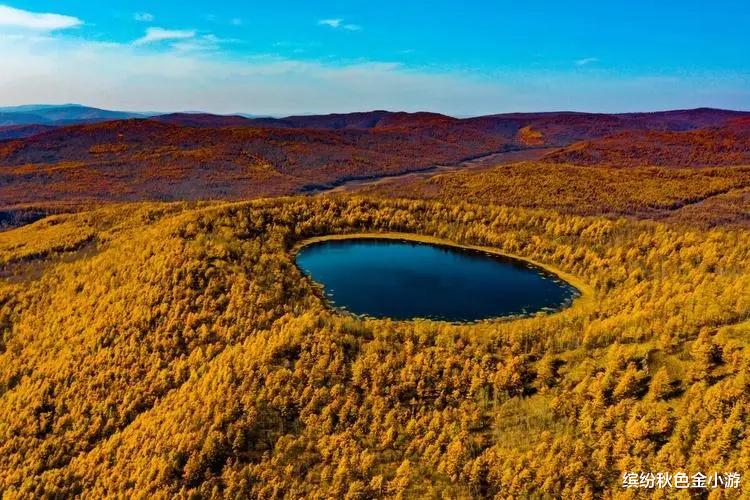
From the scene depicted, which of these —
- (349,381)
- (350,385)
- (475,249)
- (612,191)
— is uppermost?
(612,191)

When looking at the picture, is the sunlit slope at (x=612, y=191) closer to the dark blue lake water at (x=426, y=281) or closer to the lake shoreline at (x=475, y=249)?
the lake shoreline at (x=475, y=249)

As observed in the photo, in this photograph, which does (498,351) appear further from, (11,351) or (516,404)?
(11,351)

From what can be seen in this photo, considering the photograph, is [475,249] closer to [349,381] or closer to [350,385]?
[349,381]

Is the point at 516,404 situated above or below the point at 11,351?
above

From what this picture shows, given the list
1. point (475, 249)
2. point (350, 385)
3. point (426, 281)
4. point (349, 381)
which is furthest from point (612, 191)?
point (350, 385)

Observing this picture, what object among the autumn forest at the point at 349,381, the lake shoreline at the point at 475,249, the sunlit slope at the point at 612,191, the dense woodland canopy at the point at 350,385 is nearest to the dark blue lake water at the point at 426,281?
the lake shoreline at the point at 475,249

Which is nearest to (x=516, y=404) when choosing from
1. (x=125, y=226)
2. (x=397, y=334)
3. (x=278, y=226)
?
(x=397, y=334)

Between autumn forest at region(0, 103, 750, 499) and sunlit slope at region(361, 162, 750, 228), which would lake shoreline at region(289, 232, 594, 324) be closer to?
autumn forest at region(0, 103, 750, 499)
